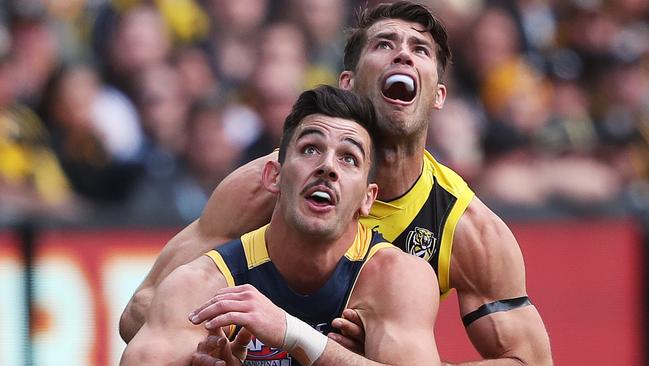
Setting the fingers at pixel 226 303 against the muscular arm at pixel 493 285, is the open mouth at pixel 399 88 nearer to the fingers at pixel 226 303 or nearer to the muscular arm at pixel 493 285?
the muscular arm at pixel 493 285

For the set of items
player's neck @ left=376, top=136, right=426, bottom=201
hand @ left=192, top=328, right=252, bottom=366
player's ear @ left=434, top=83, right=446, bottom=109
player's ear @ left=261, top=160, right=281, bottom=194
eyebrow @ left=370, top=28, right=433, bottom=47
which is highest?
eyebrow @ left=370, top=28, right=433, bottom=47

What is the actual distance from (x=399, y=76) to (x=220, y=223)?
3.55 feet

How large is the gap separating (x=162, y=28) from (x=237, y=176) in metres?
3.96

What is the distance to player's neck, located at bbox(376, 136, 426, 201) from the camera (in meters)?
6.39

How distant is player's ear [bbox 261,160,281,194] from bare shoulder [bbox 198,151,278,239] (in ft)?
1.33

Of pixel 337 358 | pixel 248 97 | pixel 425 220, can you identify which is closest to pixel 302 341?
pixel 337 358

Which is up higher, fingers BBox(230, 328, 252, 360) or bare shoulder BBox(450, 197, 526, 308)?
bare shoulder BBox(450, 197, 526, 308)

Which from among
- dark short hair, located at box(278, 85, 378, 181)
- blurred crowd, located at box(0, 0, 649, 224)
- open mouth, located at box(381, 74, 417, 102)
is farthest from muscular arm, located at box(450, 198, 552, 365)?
blurred crowd, located at box(0, 0, 649, 224)

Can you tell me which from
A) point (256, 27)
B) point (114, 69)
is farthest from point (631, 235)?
point (114, 69)

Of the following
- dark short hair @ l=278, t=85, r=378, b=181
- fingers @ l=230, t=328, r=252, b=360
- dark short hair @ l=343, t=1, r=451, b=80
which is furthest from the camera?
dark short hair @ l=343, t=1, r=451, b=80

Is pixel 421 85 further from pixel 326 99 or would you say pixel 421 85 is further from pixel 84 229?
pixel 84 229

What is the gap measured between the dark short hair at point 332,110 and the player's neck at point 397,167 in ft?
1.71

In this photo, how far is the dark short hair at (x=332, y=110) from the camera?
225 inches

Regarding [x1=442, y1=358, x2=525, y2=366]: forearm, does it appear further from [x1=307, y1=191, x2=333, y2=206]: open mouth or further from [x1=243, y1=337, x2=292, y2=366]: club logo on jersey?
[x1=307, y1=191, x2=333, y2=206]: open mouth
